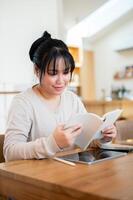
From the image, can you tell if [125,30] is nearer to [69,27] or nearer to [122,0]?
[122,0]

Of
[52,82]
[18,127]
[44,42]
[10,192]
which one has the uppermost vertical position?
[44,42]

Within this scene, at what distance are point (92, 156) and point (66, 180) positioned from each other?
0.34 metres

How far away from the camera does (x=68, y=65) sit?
132 centimetres

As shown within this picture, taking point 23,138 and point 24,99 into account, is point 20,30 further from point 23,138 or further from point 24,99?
point 23,138

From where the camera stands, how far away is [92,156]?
3.65ft

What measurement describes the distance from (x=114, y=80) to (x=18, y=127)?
5923 mm

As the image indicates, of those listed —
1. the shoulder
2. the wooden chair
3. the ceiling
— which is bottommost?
the wooden chair

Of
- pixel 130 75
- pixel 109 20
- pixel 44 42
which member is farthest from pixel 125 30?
pixel 44 42

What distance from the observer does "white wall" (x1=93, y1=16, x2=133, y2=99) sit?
22.0 feet

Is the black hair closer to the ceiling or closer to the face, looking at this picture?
the face

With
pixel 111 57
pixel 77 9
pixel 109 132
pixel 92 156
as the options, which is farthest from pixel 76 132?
pixel 111 57

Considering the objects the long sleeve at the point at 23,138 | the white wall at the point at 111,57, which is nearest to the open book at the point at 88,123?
the long sleeve at the point at 23,138

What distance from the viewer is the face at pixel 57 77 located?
129 centimetres

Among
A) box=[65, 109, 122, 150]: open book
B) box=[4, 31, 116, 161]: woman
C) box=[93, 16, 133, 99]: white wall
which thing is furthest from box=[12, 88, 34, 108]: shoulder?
box=[93, 16, 133, 99]: white wall
